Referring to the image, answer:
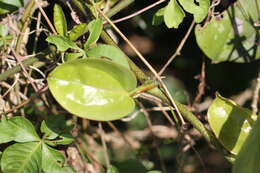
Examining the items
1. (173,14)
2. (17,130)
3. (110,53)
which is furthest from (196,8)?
(17,130)

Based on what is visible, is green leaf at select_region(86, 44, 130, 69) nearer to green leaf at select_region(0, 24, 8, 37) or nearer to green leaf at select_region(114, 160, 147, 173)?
green leaf at select_region(0, 24, 8, 37)

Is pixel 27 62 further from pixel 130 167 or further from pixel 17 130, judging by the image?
pixel 130 167

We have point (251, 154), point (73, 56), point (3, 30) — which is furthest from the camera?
point (3, 30)

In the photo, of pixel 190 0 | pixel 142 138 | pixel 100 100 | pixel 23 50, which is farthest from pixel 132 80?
pixel 142 138

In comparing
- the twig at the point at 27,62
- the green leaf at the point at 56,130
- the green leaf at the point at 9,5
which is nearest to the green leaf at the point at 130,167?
the green leaf at the point at 56,130

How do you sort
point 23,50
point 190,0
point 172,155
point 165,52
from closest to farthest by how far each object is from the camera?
point 190,0 < point 23,50 < point 172,155 < point 165,52

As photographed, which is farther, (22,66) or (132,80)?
(22,66)

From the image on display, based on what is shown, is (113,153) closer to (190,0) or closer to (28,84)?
(28,84)

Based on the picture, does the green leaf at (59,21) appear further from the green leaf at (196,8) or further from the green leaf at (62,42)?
the green leaf at (196,8)
